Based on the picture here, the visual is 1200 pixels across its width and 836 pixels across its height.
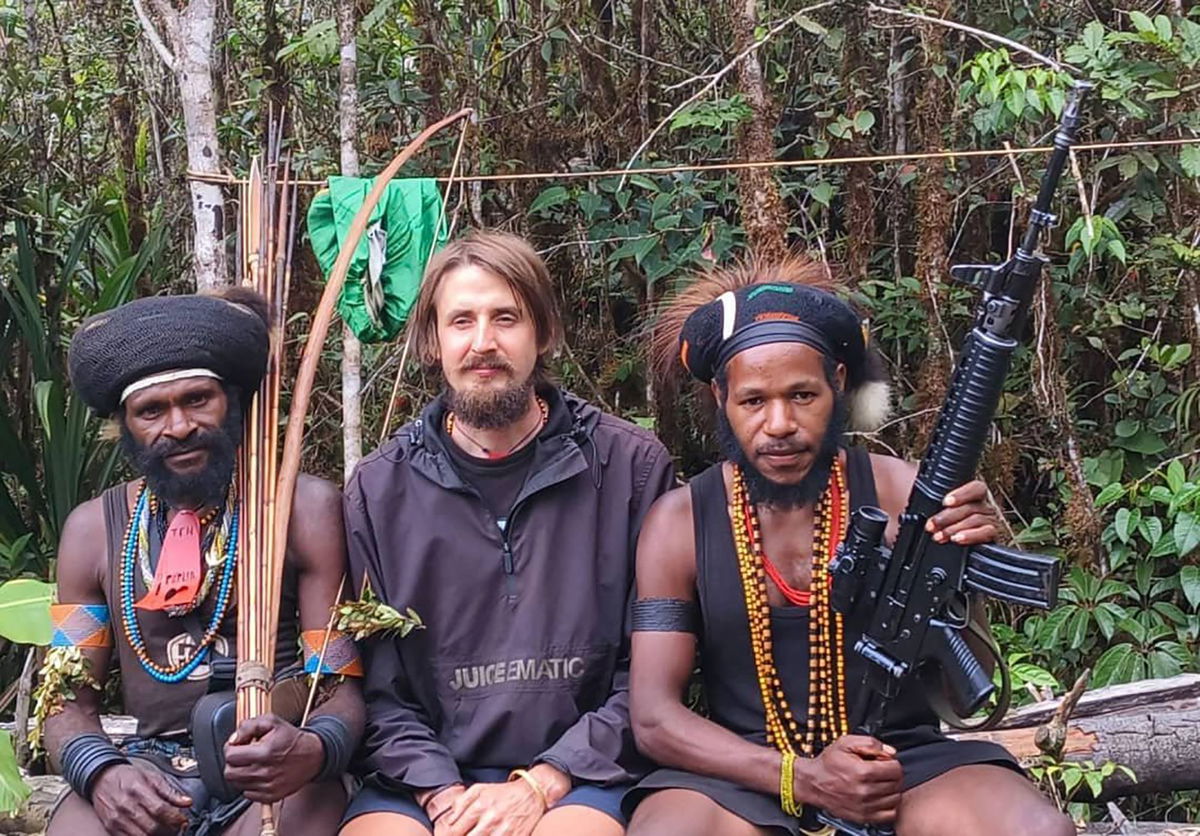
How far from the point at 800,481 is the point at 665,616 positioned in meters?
0.45

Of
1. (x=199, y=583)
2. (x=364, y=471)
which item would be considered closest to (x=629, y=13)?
(x=364, y=471)

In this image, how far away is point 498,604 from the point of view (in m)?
3.12

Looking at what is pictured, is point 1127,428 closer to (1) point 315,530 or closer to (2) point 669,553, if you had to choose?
(2) point 669,553

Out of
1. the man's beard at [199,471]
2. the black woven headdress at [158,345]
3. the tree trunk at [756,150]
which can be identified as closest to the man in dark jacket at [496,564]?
the man's beard at [199,471]

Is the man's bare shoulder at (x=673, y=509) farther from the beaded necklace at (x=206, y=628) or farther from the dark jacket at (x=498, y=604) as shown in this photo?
the beaded necklace at (x=206, y=628)

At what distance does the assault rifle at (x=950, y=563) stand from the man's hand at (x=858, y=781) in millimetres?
58

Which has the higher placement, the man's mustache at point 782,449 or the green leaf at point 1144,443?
the man's mustache at point 782,449

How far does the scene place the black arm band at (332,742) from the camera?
2830 mm

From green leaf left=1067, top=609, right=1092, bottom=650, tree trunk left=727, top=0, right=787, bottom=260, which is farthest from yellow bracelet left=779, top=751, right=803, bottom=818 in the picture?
tree trunk left=727, top=0, right=787, bottom=260

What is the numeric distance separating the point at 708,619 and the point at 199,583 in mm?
1240

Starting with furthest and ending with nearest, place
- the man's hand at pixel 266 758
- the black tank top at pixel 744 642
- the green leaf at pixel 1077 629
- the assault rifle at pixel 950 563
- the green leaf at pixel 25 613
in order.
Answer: the green leaf at pixel 1077 629, the black tank top at pixel 744 642, the man's hand at pixel 266 758, the assault rifle at pixel 950 563, the green leaf at pixel 25 613

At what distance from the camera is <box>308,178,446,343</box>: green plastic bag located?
397 centimetres

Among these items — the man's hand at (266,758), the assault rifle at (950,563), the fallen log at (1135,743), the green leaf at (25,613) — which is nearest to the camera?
the green leaf at (25,613)

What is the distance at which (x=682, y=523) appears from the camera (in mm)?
3008
